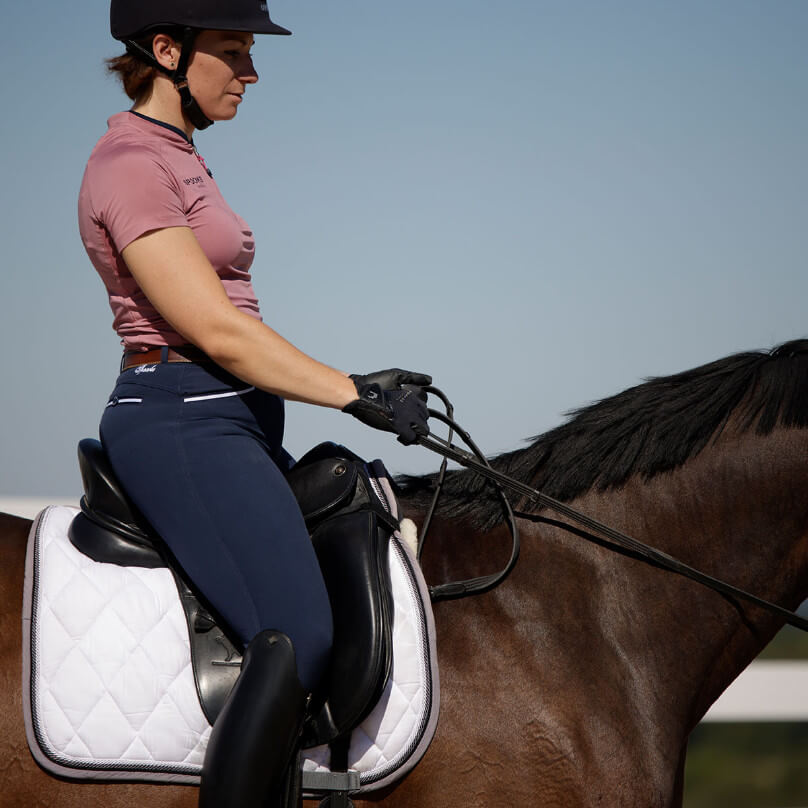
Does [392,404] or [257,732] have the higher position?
[392,404]

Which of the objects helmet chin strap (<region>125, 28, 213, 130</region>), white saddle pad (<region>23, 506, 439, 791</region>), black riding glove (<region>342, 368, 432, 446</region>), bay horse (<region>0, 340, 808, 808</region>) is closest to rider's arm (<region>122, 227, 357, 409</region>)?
black riding glove (<region>342, 368, 432, 446</region>)

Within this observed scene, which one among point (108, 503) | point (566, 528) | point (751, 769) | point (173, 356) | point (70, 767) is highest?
point (173, 356)

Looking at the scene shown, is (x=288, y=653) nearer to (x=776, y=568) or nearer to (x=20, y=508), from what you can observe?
(x=776, y=568)

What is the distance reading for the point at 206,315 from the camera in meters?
2.04

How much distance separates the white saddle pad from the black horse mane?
1.91ft

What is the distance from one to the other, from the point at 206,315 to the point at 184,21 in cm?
78

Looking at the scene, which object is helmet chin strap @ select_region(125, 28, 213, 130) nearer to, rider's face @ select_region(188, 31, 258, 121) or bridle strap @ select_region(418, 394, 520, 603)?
rider's face @ select_region(188, 31, 258, 121)

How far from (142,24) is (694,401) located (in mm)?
1830

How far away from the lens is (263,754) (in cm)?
196

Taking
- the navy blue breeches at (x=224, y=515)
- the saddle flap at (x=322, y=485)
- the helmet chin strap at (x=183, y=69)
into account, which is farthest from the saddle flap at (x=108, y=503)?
the helmet chin strap at (x=183, y=69)

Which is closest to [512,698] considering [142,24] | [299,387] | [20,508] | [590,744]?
[590,744]

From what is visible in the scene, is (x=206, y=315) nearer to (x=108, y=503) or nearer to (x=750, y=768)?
(x=108, y=503)

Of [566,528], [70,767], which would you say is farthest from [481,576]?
[70,767]

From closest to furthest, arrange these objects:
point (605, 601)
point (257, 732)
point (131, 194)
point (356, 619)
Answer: point (257, 732), point (131, 194), point (356, 619), point (605, 601)
